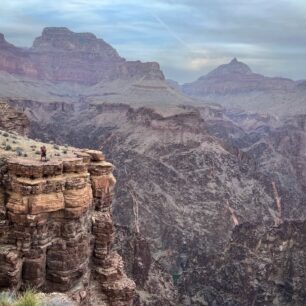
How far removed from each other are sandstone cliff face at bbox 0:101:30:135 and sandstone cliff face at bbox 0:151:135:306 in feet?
70.7

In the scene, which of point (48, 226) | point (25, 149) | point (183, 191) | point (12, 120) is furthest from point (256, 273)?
point (48, 226)

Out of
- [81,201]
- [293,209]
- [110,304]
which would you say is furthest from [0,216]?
[293,209]

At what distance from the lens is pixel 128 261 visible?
7444 cm

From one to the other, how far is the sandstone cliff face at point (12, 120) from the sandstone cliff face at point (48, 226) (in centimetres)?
2155

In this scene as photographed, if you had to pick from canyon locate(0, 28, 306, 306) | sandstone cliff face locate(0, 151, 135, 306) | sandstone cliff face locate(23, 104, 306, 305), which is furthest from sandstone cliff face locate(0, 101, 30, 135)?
sandstone cliff face locate(23, 104, 306, 305)

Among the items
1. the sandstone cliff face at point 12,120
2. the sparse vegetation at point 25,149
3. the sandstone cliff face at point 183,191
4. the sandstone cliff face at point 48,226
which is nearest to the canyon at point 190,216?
the sandstone cliff face at point 48,226

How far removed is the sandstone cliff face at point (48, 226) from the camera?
26922 mm

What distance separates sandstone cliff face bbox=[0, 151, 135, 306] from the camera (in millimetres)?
26922

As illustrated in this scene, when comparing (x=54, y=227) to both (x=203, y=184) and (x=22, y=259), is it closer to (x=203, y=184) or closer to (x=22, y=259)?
(x=22, y=259)

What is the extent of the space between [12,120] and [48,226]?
83.7 ft

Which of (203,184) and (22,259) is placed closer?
(22,259)

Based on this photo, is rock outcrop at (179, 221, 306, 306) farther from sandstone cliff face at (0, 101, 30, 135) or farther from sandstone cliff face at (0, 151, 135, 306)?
sandstone cliff face at (0, 151, 135, 306)

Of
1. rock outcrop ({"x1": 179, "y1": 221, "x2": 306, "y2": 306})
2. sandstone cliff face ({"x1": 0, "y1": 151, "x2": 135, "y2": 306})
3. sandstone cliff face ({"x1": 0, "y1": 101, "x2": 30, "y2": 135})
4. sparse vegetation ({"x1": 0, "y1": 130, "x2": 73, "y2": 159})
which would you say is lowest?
rock outcrop ({"x1": 179, "y1": 221, "x2": 306, "y2": 306})

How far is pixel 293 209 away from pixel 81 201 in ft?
366
